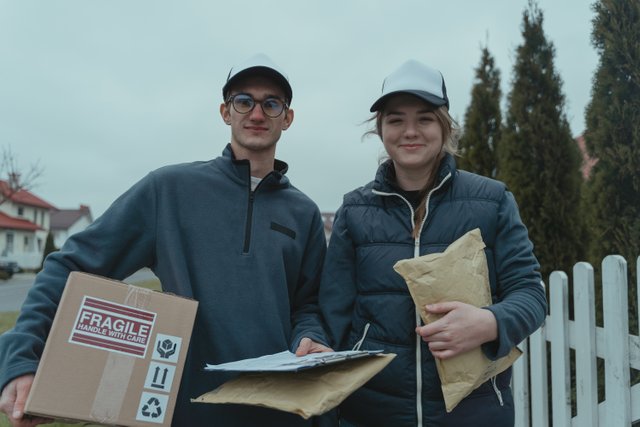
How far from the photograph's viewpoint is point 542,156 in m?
5.06

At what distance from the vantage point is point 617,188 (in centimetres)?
346

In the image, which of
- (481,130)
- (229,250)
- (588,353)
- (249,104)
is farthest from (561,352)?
(481,130)

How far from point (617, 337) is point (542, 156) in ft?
9.45

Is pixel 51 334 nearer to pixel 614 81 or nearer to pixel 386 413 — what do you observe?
pixel 386 413

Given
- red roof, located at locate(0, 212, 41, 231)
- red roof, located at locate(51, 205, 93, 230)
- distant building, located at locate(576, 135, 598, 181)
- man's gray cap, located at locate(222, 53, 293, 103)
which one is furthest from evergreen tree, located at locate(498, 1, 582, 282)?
red roof, located at locate(51, 205, 93, 230)

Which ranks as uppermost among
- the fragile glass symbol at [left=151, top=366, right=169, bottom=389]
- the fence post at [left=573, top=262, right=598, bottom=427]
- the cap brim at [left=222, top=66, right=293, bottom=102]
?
the cap brim at [left=222, top=66, right=293, bottom=102]

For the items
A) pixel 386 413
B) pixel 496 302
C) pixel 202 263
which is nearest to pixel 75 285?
pixel 202 263

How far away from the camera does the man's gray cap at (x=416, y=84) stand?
1830mm

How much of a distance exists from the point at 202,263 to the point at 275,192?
17.3 inches

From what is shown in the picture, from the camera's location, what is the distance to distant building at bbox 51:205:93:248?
61438 mm

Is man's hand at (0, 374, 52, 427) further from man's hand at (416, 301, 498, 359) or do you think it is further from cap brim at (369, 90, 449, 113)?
cap brim at (369, 90, 449, 113)

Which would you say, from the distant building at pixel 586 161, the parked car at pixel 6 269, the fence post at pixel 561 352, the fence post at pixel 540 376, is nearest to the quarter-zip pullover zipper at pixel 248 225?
the fence post at pixel 561 352

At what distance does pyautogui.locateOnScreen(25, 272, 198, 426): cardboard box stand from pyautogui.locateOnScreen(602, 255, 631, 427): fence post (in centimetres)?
198

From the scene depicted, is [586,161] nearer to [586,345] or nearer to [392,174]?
[586,345]
